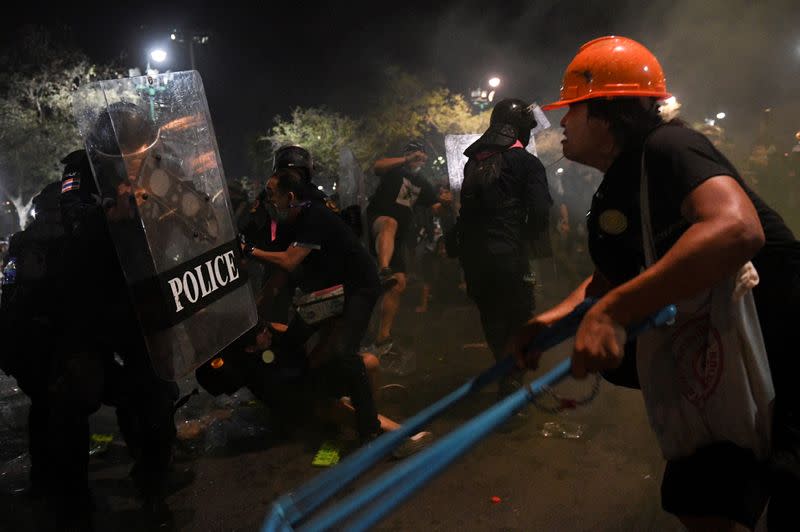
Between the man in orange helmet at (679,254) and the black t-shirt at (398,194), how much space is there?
4.65 m

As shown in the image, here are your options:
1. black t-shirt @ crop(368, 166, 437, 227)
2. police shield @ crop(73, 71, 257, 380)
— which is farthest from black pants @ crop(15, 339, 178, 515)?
black t-shirt @ crop(368, 166, 437, 227)

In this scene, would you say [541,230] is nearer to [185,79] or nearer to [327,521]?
[185,79]

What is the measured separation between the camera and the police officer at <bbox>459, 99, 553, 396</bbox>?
4441 millimetres

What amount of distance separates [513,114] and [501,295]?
1.42 meters

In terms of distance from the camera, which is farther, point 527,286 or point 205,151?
point 527,286

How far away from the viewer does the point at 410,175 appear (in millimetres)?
6738

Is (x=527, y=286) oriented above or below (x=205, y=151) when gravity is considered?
below

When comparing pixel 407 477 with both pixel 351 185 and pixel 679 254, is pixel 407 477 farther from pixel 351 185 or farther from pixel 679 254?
pixel 351 185

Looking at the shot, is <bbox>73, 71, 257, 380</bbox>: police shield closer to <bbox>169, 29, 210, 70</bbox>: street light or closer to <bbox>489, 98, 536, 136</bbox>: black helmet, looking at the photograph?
<bbox>489, 98, 536, 136</bbox>: black helmet

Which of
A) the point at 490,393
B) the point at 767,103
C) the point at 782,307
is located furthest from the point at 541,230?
the point at 767,103

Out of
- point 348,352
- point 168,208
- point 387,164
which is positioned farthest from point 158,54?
point 168,208

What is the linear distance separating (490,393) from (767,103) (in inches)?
975

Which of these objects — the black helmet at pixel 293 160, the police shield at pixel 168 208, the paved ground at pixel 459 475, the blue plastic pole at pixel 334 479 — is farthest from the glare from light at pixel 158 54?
the blue plastic pole at pixel 334 479

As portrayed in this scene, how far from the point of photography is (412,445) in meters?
3.78
